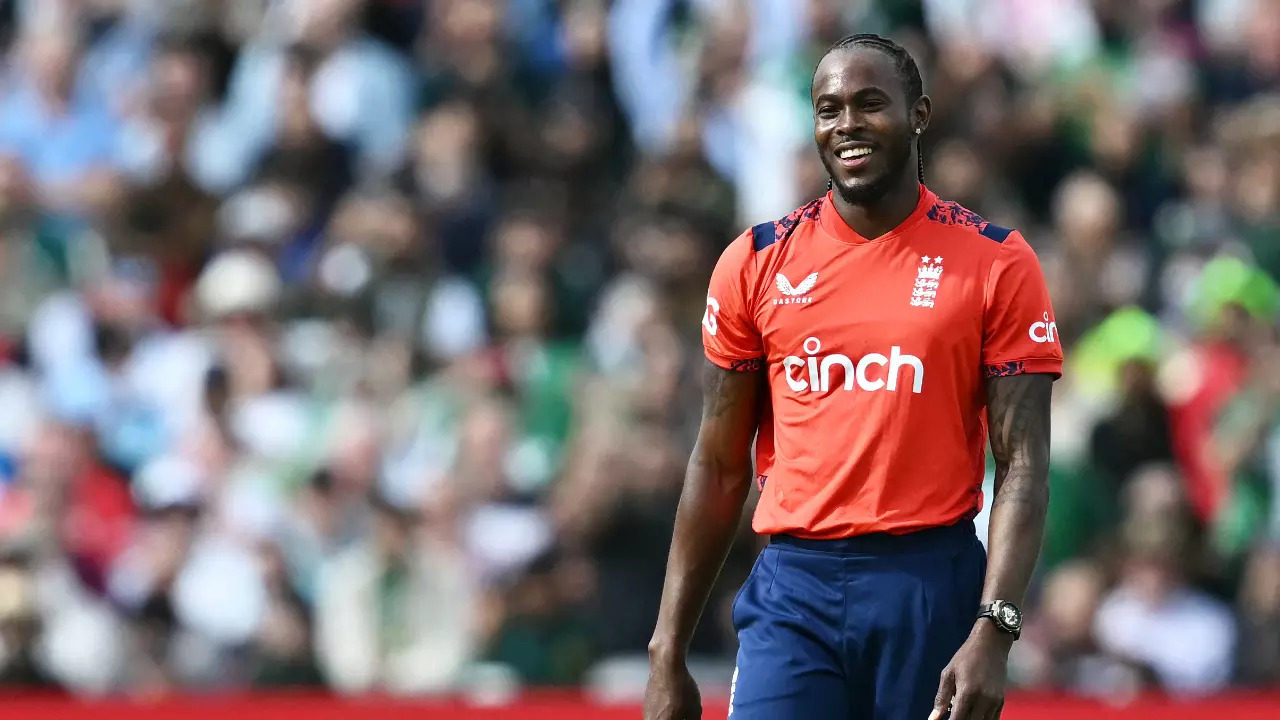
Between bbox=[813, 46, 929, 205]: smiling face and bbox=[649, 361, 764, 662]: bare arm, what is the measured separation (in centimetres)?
51

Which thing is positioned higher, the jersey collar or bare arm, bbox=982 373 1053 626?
the jersey collar

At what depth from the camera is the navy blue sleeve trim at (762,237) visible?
169 inches

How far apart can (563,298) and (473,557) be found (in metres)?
1.65

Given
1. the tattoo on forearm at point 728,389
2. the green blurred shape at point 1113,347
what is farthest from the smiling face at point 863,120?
the green blurred shape at point 1113,347

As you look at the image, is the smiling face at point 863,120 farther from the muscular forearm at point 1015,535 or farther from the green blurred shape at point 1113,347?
the green blurred shape at point 1113,347

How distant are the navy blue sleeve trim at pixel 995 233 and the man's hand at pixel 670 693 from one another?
3.75 feet

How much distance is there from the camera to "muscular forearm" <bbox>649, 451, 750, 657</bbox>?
4336 millimetres

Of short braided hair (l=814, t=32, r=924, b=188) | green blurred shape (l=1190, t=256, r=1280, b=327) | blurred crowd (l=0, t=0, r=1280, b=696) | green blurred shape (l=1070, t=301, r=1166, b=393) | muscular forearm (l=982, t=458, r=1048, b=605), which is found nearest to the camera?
muscular forearm (l=982, t=458, r=1048, b=605)

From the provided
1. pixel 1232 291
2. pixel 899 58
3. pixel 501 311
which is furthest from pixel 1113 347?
pixel 899 58

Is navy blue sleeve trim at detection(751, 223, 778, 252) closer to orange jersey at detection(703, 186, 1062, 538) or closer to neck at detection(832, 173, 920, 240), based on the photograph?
orange jersey at detection(703, 186, 1062, 538)

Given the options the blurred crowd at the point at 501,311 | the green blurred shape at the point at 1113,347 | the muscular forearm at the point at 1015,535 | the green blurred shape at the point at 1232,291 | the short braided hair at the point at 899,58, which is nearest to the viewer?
the muscular forearm at the point at 1015,535

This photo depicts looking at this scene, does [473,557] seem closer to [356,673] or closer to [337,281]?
[356,673]

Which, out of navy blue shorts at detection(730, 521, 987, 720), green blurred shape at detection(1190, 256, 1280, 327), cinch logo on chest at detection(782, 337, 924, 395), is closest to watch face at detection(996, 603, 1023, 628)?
navy blue shorts at detection(730, 521, 987, 720)

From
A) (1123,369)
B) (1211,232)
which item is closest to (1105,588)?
(1123,369)
